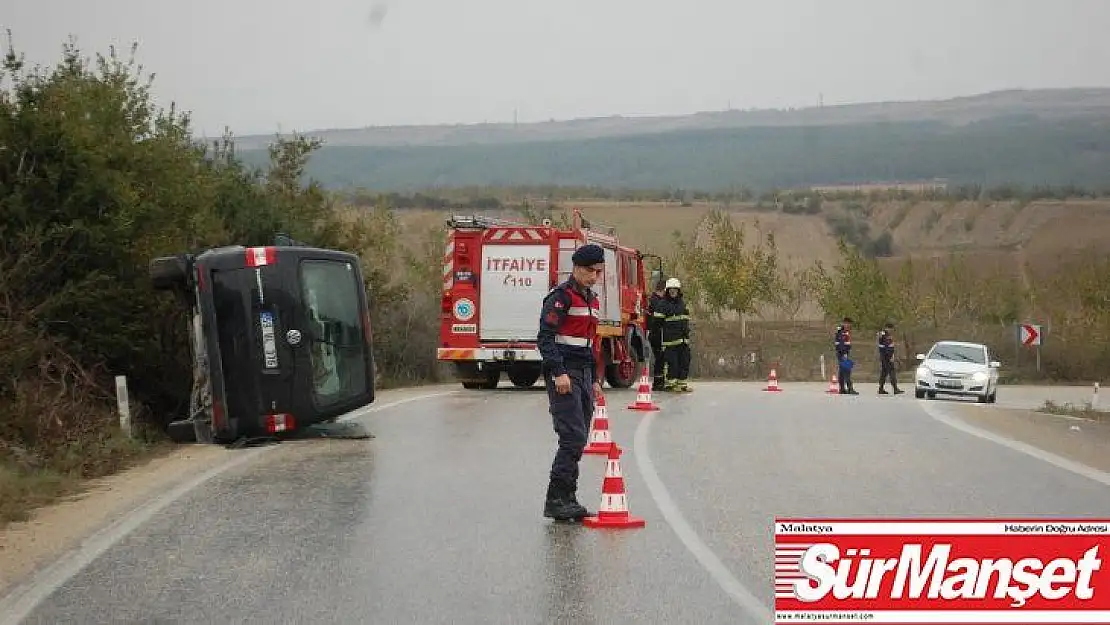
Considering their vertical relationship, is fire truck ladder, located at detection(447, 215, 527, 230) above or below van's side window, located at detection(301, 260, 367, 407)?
above

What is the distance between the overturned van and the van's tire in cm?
1

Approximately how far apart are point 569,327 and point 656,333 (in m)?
17.2

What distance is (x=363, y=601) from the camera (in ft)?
29.4

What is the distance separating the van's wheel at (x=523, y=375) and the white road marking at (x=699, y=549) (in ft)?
41.3

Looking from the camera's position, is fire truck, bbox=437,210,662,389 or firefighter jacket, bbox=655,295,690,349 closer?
firefighter jacket, bbox=655,295,690,349

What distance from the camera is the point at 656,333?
28766 millimetres

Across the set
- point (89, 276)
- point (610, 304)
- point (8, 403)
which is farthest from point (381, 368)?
point (8, 403)

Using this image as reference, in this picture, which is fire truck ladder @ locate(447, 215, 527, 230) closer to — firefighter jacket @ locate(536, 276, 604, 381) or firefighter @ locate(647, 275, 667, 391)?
firefighter @ locate(647, 275, 667, 391)

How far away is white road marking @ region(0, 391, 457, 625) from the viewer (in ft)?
30.1

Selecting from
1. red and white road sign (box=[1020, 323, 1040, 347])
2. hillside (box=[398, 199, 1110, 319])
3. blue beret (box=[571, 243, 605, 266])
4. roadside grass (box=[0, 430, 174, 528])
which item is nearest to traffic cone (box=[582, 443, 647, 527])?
blue beret (box=[571, 243, 605, 266])

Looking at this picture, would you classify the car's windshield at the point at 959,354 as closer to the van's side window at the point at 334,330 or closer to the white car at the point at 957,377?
the white car at the point at 957,377

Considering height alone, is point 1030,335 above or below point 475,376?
below

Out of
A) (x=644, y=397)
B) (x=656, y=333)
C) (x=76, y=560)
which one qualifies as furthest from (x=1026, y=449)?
(x=656, y=333)

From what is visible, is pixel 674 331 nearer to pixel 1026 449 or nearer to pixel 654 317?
pixel 654 317
